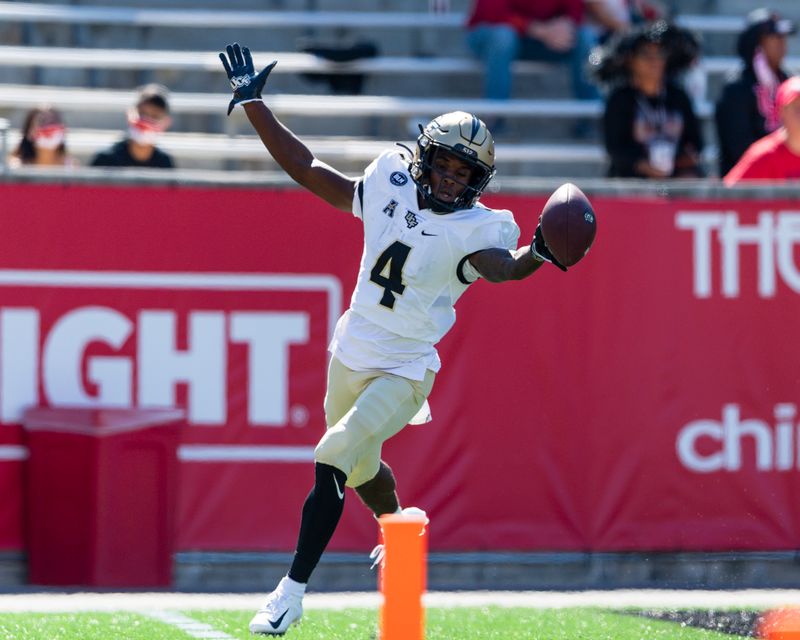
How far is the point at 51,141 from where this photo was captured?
344 inches

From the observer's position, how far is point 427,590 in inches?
280

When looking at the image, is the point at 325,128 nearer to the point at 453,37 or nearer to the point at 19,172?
the point at 453,37

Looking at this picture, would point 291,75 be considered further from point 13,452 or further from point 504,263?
point 504,263

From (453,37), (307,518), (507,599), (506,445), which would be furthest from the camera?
(453,37)

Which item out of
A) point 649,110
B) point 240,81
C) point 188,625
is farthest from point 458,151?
point 649,110

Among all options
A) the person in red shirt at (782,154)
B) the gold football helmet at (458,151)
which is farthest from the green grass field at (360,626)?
the person in red shirt at (782,154)

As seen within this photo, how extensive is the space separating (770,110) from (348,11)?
384cm

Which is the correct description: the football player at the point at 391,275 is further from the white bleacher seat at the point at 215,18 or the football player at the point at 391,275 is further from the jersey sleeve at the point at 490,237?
the white bleacher seat at the point at 215,18

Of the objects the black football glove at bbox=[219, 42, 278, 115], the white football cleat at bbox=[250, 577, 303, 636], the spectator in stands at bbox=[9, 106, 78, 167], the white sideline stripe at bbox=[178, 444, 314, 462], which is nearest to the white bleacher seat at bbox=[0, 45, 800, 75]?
the spectator in stands at bbox=[9, 106, 78, 167]

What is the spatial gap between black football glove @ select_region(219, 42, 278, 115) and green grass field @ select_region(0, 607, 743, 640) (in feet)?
6.10

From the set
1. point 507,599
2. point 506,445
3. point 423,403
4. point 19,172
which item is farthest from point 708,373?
point 19,172

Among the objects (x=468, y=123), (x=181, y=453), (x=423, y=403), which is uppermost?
(x=468, y=123)

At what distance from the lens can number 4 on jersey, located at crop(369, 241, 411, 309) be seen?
5.52 m

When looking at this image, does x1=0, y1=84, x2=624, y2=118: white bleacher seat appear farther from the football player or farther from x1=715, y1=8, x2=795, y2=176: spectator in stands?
the football player
